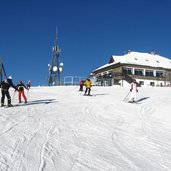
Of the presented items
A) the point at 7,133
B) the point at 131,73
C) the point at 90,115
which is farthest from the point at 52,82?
the point at 7,133

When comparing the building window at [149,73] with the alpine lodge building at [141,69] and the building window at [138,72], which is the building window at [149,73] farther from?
the building window at [138,72]

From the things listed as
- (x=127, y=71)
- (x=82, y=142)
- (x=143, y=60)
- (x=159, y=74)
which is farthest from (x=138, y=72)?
(x=82, y=142)

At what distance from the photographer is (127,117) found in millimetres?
13703

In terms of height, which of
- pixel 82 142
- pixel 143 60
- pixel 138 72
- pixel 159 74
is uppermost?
pixel 143 60

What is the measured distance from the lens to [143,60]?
59.0m

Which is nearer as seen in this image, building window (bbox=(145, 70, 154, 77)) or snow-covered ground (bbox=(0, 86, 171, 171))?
snow-covered ground (bbox=(0, 86, 171, 171))

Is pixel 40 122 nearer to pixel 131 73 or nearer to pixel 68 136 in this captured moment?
pixel 68 136

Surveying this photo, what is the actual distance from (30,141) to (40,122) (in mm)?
3095

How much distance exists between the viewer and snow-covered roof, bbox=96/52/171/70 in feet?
184

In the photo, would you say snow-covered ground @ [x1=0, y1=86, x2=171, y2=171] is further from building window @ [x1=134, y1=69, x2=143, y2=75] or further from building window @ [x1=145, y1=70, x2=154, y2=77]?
building window @ [x1=145, y1=70, x2=154, y2=77]

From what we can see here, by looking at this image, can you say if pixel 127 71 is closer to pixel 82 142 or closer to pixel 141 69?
pixel 141 69

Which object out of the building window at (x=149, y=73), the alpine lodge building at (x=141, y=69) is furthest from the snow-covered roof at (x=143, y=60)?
the building window at (x=149, y=73)

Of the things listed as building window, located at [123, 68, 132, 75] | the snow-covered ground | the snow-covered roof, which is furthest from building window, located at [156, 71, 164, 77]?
the snow-covered ground

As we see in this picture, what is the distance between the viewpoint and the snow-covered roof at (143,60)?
55.9m
